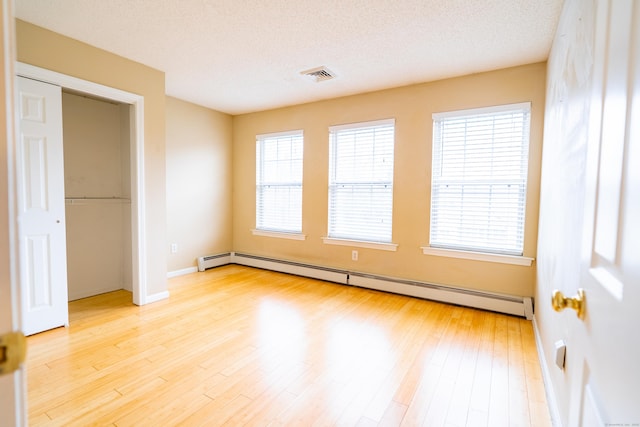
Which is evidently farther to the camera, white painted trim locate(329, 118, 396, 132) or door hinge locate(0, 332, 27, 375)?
white painted trim locate(329, 118, 396, 132)

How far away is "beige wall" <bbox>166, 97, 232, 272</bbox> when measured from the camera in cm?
429

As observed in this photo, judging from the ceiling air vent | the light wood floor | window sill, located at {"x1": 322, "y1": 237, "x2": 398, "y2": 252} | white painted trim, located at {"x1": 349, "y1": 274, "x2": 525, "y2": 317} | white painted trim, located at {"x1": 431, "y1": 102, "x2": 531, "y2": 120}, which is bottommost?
the light wood floor

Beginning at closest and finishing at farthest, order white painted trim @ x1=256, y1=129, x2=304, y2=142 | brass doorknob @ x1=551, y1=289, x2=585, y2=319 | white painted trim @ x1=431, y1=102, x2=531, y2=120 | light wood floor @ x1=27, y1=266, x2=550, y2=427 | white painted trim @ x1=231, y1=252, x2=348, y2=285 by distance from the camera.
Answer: brass doorknob @ x1=551, y1=289, x2=585, y2=319, light wood floor @ x1=27, y1=266, x2=550, y2=427, white painted trim @ x1=431, y1=102, x2=531, y2=120, white painted trim @ x1=231, y1=252, x2=348, y2=285, white painted trim @ x1=256, y1=129, x2=304, y2=142

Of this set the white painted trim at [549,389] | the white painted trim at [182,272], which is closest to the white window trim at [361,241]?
the white painted trim at [549,389]

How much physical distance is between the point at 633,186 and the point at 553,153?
203 cm

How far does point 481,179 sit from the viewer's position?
3182 mm

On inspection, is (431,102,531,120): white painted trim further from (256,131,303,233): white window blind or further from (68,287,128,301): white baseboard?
(68,287,128,301): white baseboard

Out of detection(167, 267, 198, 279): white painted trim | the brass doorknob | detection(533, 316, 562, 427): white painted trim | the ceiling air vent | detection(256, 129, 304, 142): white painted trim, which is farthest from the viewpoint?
detection(256, 129, 304, 142): white painted trim

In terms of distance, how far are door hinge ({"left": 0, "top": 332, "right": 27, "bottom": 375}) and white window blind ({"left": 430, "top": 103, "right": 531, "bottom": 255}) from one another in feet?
11.5

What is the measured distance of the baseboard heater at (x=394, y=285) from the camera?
9.98 ft

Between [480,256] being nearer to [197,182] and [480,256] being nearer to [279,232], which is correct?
[279,232]

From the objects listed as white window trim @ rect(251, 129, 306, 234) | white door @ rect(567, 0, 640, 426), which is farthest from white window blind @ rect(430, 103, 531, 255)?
white door @ rect(567, 0, 640, 426)

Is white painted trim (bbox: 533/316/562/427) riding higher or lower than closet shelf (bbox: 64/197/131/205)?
lower

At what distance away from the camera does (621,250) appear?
1.85 ft
